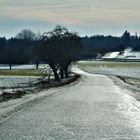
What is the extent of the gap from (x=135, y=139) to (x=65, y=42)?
89697mm

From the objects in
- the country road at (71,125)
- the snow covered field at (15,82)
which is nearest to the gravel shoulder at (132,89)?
the snow covered field at (15,82)

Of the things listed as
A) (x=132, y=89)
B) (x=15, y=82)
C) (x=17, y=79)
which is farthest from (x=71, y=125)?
(x=17, y=79)

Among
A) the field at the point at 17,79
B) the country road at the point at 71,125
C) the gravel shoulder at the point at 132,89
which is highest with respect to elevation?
the country road at the point at 71,125

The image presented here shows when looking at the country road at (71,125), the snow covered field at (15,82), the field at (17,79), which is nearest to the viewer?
the country road at (71,125)

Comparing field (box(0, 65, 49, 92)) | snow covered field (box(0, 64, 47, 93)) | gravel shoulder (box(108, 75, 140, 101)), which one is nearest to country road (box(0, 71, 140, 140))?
gravel shoulder (box(108, 75, 140, 101))

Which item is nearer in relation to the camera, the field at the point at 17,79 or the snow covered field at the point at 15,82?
the snow covered field at the point at 15,82

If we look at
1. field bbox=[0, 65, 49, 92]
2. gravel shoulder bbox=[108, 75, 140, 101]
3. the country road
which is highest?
the country road

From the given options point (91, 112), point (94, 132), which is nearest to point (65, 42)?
point (91, 112)

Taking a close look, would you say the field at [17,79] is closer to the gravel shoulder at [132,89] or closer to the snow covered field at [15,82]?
the snow covered field at [15,82]

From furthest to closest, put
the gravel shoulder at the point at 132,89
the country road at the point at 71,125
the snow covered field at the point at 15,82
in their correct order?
the snow covered field at the point at 15,82 → the gravel shoulder at the point at 132,89 → the country road at the point at 71,125

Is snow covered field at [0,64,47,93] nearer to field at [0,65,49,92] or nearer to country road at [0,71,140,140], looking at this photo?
field at [0,65,49,92]

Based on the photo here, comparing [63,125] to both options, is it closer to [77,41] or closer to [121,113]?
[121,113]

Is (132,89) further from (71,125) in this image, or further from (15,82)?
(71,125)

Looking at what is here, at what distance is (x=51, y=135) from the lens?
43.0ft
